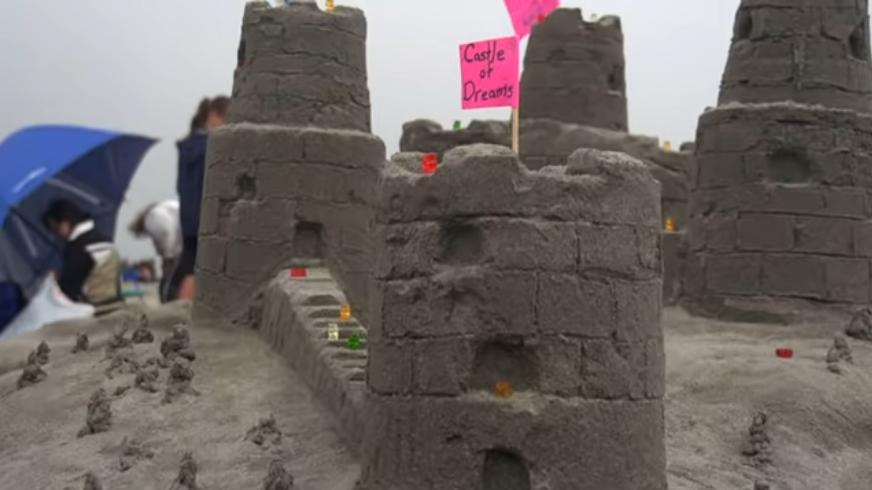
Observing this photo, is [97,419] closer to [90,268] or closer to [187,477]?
[187,477]

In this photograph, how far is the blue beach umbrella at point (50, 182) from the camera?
13266mm

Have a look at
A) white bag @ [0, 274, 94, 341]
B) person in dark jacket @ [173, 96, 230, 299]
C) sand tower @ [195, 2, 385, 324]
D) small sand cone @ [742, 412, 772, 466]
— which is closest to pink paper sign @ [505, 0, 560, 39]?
small sand cone @ [742, 412, 772, 466]

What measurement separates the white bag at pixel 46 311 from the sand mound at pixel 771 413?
574 centimetres

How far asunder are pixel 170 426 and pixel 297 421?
90 centimetres

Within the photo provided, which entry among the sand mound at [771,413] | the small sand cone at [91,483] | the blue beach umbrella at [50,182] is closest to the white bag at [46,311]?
the blue beach umbrella at [50,182]

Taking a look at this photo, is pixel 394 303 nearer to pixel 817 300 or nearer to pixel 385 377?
pixel 385 377

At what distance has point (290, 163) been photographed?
35.2 feet

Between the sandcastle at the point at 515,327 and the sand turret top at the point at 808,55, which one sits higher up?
the sand turret top at the point at 808,55

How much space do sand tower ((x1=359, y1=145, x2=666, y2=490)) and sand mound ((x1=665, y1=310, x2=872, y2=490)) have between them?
118cm

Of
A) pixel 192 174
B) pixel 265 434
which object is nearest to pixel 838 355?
pixel 265 434

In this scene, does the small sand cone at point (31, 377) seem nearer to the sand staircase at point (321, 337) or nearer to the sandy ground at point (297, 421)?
the sandy ground at point (297, 421)

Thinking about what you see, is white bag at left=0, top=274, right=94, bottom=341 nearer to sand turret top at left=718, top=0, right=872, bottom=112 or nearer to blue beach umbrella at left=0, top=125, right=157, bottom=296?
blue beach umbrella at left=0, top=125, right=157, bottom=296

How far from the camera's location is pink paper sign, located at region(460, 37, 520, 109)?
7086 millimetres

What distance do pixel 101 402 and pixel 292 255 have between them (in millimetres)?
2546
